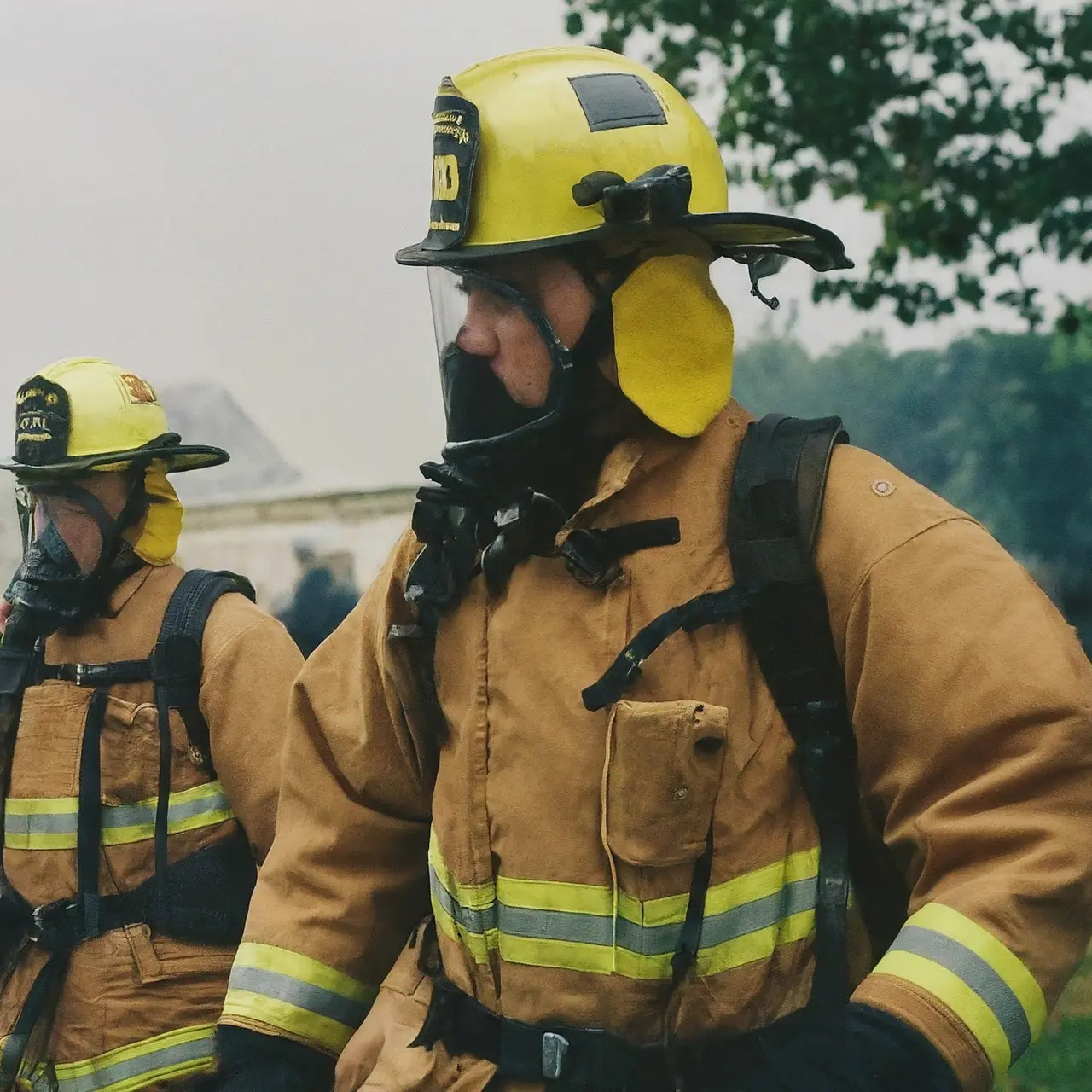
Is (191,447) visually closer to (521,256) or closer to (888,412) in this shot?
(521,256)

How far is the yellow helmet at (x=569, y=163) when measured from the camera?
2207 mm

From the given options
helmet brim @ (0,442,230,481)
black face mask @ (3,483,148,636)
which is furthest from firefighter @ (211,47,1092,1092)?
helmet brim @ (0,442,230,481)

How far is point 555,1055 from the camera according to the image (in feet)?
6.83

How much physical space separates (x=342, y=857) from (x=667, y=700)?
801 mm

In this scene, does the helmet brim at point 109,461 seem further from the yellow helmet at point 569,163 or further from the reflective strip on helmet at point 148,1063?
the yellow helmet at point 569,163

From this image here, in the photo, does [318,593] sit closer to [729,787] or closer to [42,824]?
[42,824]

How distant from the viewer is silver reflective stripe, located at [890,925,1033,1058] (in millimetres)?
1830

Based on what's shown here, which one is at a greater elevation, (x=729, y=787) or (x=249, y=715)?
(x=729, y=787)

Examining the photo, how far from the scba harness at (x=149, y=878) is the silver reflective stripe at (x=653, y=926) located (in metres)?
1.75

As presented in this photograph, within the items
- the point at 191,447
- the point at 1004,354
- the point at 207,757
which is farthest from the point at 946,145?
the point at 207,757

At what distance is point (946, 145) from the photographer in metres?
7.65

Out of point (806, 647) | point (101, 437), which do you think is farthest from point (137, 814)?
point (806, 647)

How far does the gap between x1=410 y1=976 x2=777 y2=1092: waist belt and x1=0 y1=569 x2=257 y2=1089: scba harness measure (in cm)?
171

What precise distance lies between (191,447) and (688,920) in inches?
103
